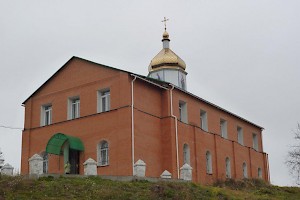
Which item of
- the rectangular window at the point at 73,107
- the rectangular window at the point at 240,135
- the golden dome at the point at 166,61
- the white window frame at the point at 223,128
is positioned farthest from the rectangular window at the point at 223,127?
the rectangular window at the point at 73,107

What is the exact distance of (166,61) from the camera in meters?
36.8

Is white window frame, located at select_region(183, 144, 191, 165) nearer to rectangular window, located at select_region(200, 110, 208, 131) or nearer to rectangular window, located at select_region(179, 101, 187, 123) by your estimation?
rectangular window, located at select_region(179, 101, 187, 123)

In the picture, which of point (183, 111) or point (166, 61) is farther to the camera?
point (166, 61)

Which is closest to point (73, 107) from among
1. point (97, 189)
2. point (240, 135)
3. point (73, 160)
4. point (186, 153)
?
point (73, 160)

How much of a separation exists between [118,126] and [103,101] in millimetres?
2345

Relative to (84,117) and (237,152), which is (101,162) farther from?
(237,152)

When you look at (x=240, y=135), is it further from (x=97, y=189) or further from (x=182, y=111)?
(x=97, y=189)

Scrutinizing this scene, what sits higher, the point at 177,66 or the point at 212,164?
the point at 177,66

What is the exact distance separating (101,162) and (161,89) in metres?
5.45

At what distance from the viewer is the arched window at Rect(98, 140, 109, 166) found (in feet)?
86.6

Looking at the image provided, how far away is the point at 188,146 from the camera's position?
29453 mm

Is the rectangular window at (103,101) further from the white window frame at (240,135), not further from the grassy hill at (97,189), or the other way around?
the white window frame at (240,135)

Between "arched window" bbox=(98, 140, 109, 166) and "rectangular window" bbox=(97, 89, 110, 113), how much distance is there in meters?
1.91

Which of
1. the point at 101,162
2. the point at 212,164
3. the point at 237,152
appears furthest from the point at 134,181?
the point at 237,152
